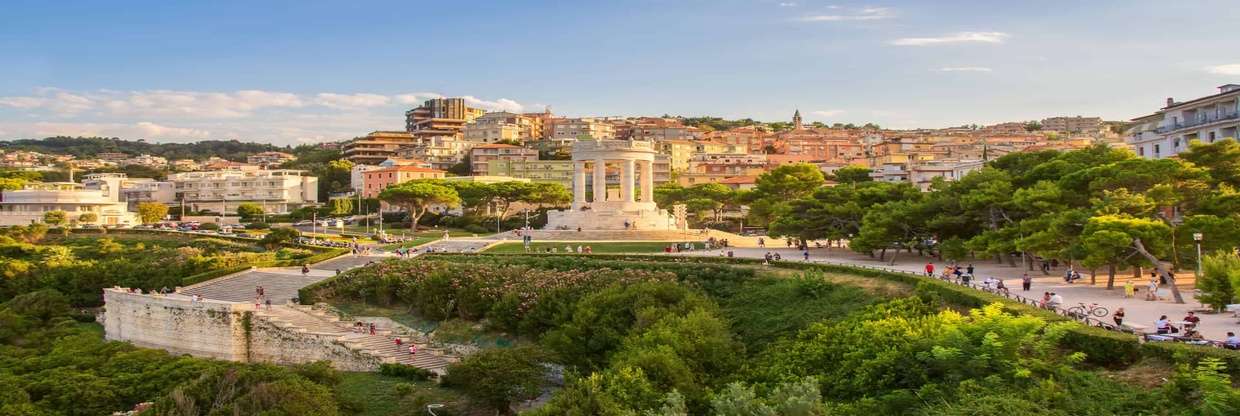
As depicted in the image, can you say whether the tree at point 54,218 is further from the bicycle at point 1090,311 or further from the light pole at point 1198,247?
the light pole at point 1198,247

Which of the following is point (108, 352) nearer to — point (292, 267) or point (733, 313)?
point (292, 267)

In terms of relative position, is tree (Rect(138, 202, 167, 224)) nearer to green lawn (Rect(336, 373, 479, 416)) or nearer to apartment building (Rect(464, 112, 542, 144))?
apartment building (Rect(464, 112, 542, 144))

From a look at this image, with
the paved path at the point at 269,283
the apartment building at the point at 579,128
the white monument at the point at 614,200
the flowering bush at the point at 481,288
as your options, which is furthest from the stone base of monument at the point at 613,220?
the apartment building at the point at 579,128

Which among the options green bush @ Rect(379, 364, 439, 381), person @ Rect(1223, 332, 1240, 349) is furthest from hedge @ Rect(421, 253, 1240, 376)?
green bush @ Rect(379, 364, 439, 381)

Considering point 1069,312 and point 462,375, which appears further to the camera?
point 462,375

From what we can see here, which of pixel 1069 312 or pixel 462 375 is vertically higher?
pixel 1069 312

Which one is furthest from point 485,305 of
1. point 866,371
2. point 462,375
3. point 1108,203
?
point 1108,203
